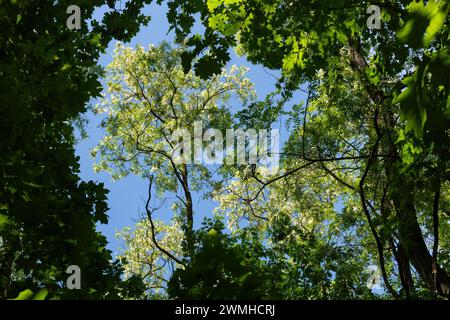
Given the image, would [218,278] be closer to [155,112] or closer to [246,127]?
[246,127]

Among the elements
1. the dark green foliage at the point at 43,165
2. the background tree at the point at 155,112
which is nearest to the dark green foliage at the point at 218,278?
the dark green foliage at the point at 43,165

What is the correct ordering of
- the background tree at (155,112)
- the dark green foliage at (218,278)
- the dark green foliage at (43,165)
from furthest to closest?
the background tree at (155,112) < the dark green foliage at (43,165) < the dark green foliage at (218,278)

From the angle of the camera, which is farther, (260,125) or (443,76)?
(260,125)

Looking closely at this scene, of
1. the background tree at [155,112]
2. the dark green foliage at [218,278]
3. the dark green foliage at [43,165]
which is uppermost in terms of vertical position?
the background tree at [155,112]

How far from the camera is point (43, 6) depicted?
18.6ft

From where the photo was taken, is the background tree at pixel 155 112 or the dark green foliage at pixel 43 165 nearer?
the dark green foliage at pixel 43 165

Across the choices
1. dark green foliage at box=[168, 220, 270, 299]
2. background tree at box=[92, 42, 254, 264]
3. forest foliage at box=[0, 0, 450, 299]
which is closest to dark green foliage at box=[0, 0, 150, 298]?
forest foliage at box=[0, 0, 450, 299]

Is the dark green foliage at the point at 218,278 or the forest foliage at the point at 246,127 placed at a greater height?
the forest foliage at the point at 246,127

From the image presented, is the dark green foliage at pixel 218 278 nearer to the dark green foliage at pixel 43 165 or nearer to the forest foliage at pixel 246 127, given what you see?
the forest foliage at pixel 246 127

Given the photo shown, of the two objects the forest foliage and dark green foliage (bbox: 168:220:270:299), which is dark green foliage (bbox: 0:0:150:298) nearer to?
the forest foliage
